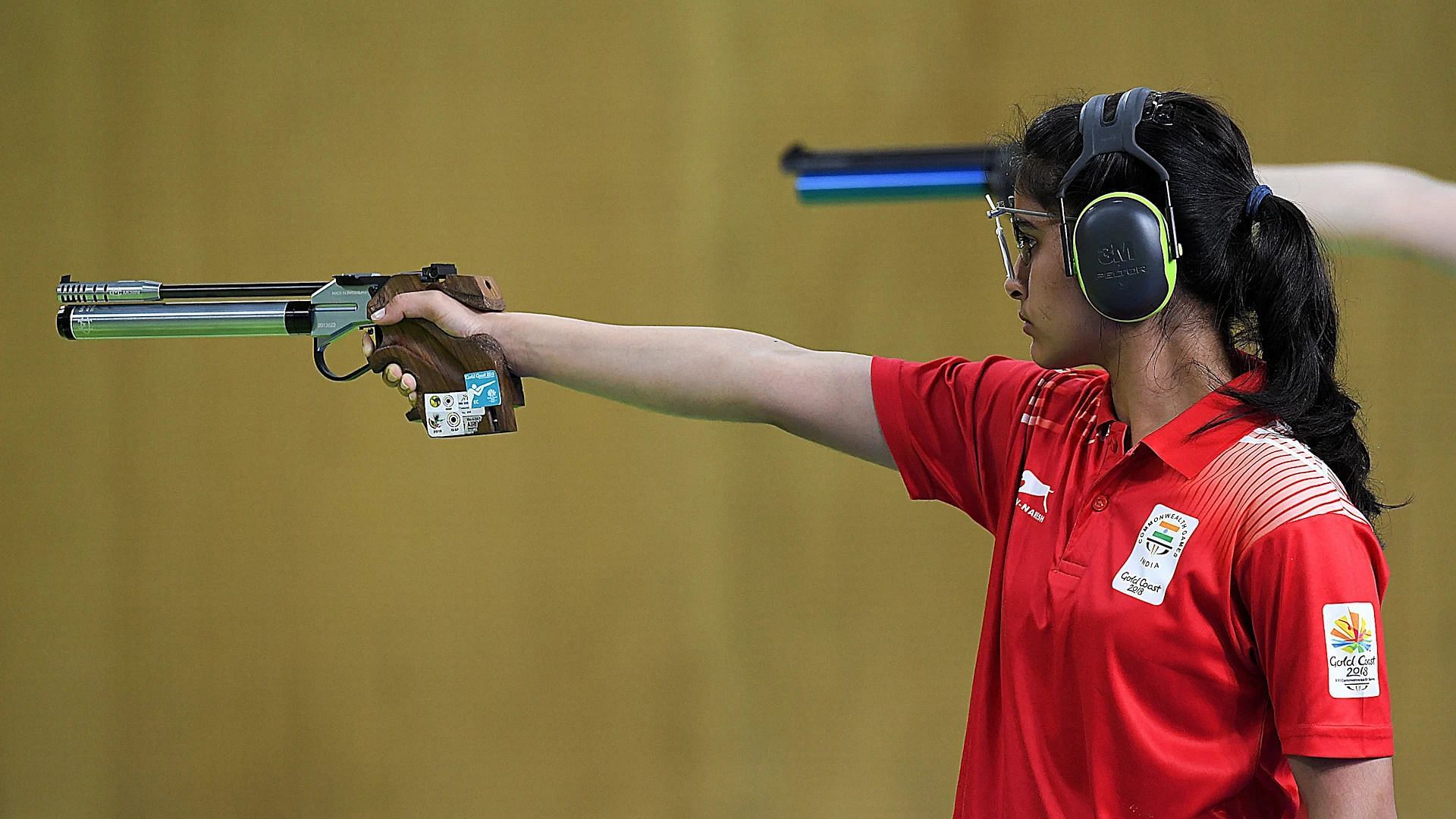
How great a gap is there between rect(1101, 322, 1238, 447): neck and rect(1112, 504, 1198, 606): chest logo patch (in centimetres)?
11

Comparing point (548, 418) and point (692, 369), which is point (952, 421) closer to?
point (692, 369)

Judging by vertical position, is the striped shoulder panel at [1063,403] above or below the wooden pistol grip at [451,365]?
below

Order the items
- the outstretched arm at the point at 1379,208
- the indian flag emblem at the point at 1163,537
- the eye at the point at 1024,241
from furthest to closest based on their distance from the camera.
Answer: the outstretched arm at the point at 1379,208 < the eye at the point at 1024,241 < the indian flag emblem at the point at 1163,537

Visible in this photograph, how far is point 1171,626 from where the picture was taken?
3.43 ft

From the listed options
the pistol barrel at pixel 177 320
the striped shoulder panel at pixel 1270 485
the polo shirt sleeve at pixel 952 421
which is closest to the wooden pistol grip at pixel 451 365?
the pistol barrel at pixel 177 320

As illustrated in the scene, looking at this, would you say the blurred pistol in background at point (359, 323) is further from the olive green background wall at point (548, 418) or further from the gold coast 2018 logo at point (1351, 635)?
the olive green background wall at point (548, 418)

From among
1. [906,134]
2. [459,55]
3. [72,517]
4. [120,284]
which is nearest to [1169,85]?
[906,134]

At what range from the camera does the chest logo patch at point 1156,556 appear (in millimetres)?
1061

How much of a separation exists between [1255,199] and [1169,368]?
0.60 feet

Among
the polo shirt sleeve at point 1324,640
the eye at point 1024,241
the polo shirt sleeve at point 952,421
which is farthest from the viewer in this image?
the polo shirt sleeve at point 952,421

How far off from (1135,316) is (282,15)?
242 centimetres

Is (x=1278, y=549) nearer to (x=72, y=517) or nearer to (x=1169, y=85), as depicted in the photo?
(x=1169, y=85)

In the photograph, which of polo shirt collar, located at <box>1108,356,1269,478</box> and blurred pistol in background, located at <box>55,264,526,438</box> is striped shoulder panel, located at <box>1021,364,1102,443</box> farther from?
blurred pistol in background, located at <box>55,264,526,438</box>

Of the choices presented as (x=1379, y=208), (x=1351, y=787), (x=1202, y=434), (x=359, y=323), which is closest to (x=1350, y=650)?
(x=1351, y=787)
